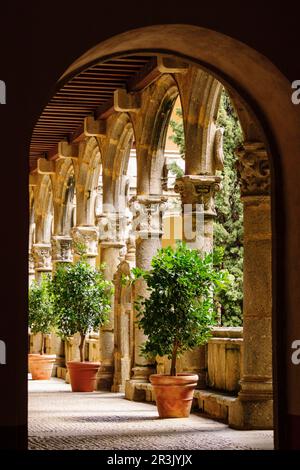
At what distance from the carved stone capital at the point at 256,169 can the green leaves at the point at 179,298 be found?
1077 mm

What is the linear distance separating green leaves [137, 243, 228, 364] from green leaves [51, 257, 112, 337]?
203 inches

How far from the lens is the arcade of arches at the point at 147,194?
10734 mm

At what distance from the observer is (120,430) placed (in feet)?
36.3

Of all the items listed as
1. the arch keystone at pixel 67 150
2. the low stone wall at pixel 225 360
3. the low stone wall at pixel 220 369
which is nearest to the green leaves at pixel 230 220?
the arch keystone at pixel 67 150

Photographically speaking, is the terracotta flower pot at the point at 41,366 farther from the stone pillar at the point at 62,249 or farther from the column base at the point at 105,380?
the column base at the point at 105,380

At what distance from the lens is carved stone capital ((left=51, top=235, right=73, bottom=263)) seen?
857 inches

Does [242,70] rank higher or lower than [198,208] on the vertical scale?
higher

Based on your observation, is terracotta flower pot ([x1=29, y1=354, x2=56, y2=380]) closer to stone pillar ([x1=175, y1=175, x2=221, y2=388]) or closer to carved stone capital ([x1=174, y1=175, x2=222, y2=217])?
stone pillar ([x1=175, y1=175, x2=221, y2=388])

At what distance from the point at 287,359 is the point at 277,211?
38.2 inches

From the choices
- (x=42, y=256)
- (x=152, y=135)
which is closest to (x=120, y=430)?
(x=152, y=135)

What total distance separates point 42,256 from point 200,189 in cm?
1160

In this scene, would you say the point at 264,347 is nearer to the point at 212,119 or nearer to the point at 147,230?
the point at 212,119

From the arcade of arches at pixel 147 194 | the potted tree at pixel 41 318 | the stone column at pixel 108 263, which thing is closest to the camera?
the arcade of arches at pixel 147 194

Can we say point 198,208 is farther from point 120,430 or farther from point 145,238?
point 120,430
